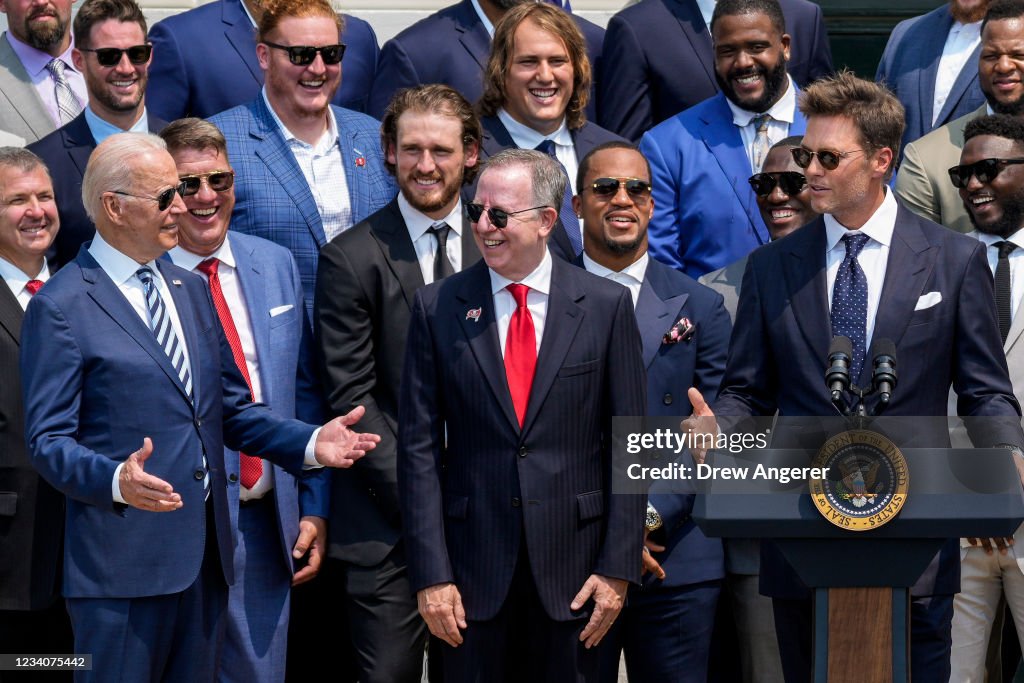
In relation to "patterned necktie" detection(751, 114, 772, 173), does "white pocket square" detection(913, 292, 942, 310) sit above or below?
below

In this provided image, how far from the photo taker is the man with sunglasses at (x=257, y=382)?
5.46 meters

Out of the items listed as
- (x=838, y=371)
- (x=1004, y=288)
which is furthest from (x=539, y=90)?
(x=838, y=371)

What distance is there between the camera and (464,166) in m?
5.91

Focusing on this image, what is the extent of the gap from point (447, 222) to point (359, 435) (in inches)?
44.3

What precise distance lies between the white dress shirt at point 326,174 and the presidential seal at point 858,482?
2.69m

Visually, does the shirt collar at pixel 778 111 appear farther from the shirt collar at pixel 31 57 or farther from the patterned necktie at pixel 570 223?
the shirt collar at pixel 31 57

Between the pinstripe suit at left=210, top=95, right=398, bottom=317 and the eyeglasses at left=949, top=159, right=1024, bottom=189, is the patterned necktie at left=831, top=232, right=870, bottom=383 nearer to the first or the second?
the eyeglasses at left=949, top=159, right=1024, bottom=189

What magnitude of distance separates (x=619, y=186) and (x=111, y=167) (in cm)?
191

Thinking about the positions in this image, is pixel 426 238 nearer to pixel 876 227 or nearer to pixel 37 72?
pixel 876 227

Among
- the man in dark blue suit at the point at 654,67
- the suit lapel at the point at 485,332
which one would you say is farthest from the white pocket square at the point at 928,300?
the man in dark blue suit at the point at 654,67

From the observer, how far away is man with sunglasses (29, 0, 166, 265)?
5992mm

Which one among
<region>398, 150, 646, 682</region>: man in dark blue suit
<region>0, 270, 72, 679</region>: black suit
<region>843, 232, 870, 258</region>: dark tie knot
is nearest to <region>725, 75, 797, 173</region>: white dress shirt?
<region>843, 232, 870, 258</region>: dark tie knot

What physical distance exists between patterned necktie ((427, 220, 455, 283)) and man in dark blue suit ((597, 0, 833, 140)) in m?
1.64

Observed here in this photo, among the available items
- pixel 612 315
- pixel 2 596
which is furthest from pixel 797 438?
pixel 2 596
